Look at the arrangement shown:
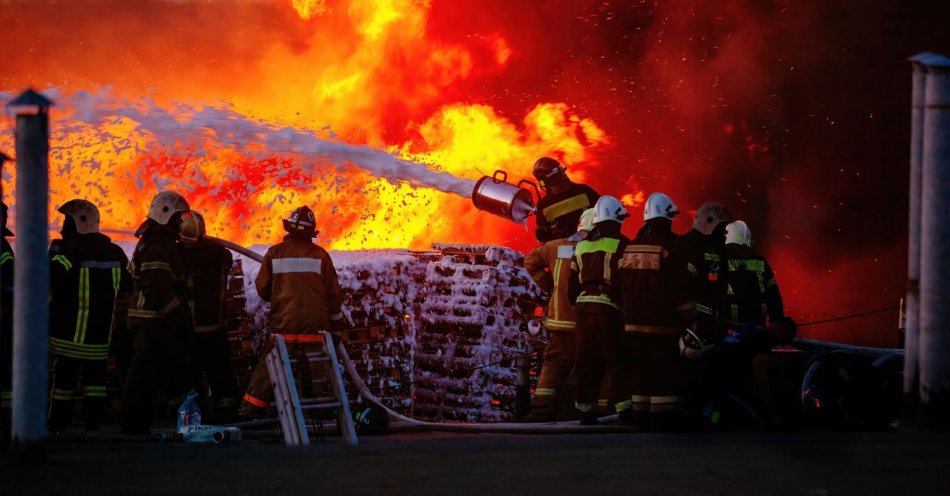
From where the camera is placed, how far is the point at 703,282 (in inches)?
371

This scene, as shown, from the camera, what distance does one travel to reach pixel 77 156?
657 inches

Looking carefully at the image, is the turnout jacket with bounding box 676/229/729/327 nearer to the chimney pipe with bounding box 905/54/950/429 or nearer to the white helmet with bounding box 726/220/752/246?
the white helmet with bounding box 726/220/752/246

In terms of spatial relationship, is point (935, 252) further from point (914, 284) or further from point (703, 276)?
point (703, 276)

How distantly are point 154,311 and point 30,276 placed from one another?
164 inches

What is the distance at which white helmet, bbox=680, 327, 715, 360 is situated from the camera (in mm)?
9297

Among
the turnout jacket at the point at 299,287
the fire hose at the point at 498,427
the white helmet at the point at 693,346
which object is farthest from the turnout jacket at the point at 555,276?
the turnout jacket at the point at 299,287

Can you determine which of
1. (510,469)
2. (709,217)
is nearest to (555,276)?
(709,217)

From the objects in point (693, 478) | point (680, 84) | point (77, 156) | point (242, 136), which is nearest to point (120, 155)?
point (77, 156)

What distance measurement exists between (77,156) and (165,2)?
113 inches

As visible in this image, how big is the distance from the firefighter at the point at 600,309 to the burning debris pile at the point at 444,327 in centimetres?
143

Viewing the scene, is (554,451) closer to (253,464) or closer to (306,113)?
(253,464)

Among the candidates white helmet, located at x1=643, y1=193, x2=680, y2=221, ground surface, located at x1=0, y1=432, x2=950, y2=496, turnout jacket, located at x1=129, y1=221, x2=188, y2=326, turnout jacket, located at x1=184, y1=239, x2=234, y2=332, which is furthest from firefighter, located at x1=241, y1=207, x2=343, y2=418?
ground surface, located at x1=0, y1=432, x2=950, y2=496

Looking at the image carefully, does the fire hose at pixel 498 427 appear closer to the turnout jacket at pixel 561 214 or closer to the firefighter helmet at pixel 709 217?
the firefighter helmet at pixel 709 217

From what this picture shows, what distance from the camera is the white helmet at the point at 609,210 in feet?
32.8
